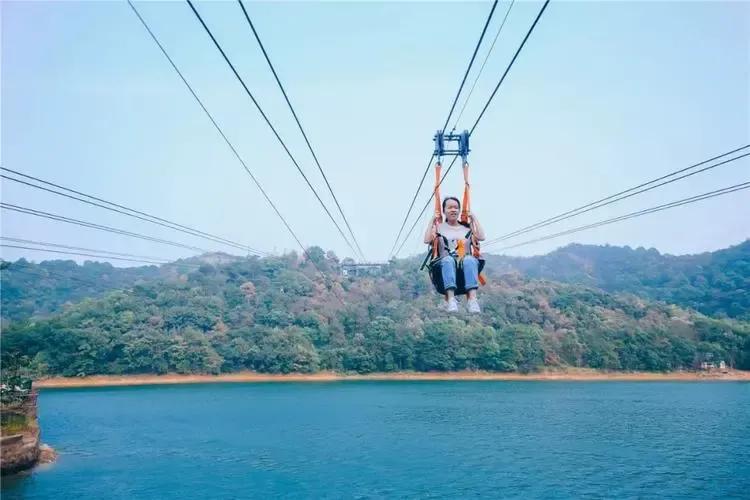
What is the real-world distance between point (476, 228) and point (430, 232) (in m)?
0.76

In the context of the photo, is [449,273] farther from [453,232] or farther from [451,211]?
[451,211]

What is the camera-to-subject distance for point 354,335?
99.6 meters

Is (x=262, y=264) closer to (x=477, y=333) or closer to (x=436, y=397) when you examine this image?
(x=477, y=333)

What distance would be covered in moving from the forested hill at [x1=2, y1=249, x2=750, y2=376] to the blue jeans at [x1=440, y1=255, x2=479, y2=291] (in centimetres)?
8109

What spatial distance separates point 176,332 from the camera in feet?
303

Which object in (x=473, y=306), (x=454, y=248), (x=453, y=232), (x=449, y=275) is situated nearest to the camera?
(x=473, y=306)

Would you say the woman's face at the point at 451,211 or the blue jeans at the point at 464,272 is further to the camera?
the woman's face at the point at 451,211

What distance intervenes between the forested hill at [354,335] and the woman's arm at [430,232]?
265 feet

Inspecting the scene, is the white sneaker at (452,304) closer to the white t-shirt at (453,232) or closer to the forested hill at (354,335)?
the white t-shirt at (453,232)

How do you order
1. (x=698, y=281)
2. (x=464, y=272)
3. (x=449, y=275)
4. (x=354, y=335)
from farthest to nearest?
(x=698, y=281), (x=354, y=335), (x=464, y=272), (x=449, y=275)

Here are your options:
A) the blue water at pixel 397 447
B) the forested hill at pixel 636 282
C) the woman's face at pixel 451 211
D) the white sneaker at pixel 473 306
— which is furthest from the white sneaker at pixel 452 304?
the forested hill at pixel 636 282

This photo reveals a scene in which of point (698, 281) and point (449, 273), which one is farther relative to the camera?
point (698, 281)

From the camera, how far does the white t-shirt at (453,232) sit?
977 centimetres

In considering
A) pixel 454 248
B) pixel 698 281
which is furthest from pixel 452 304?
pixel 698 281
